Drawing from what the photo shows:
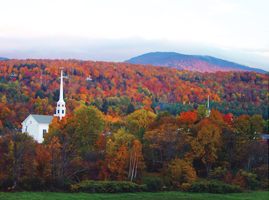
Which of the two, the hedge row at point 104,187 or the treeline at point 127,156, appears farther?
the treeline at point 127,156

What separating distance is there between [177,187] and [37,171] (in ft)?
43.9

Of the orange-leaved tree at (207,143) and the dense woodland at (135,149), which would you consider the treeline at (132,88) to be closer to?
the dense woodland at (135,149)

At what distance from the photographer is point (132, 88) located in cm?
13925

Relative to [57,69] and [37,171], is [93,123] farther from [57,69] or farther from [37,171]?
[57,69]

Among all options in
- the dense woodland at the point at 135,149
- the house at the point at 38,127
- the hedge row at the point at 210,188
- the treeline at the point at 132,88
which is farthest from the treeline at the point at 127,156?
the treeline at the point at 132,88

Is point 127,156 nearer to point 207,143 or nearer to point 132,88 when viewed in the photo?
point 207,143

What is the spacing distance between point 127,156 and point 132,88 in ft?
349

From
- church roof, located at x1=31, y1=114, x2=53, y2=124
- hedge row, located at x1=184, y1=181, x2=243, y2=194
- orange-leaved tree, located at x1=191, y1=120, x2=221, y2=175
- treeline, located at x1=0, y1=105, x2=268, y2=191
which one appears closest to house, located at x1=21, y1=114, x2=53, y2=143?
church roof, located at x1=31, y1=114, x2=53, y2=124

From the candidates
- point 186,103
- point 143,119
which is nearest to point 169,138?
point 143,119

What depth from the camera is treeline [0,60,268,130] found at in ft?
342

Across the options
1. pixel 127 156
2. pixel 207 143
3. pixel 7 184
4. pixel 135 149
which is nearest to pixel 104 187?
pixel 127 156

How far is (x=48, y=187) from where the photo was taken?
25.6 m

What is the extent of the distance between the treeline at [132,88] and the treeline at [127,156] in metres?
45.7

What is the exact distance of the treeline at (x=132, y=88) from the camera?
342 ft
